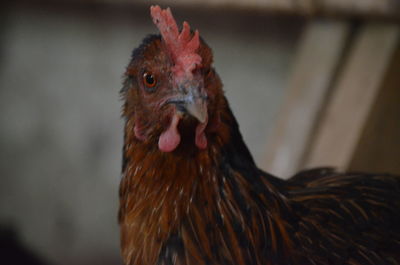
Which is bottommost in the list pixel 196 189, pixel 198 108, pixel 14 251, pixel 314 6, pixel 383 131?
pixel 14 251

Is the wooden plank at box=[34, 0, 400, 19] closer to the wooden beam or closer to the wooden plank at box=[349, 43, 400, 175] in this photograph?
the wooden beam

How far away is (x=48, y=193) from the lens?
11.4 ft

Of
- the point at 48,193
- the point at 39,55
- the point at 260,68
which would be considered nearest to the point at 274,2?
the point at 260,68

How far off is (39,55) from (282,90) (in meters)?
1.66

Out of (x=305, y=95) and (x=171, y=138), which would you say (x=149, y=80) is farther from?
(x=305, y=95)

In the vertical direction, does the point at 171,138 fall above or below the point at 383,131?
below

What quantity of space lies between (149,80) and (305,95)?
945 mm

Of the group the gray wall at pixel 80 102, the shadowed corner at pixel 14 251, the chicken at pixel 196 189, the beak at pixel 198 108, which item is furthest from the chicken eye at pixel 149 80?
the shadowed corner at pixel 14 251

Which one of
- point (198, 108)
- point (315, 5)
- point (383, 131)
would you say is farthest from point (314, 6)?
point (198, 108)

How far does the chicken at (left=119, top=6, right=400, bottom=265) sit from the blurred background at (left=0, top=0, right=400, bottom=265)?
590 millimetres

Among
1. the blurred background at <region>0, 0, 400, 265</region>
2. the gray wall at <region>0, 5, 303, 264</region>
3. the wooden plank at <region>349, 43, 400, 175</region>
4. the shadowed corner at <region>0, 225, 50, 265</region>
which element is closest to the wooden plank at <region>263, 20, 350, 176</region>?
the blurred background at <region>0, 0, 400, 265</region>

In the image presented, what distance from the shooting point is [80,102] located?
3.17 metres

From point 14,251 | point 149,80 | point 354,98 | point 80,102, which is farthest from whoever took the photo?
point 14,251

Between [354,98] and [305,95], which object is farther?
[305,95]
